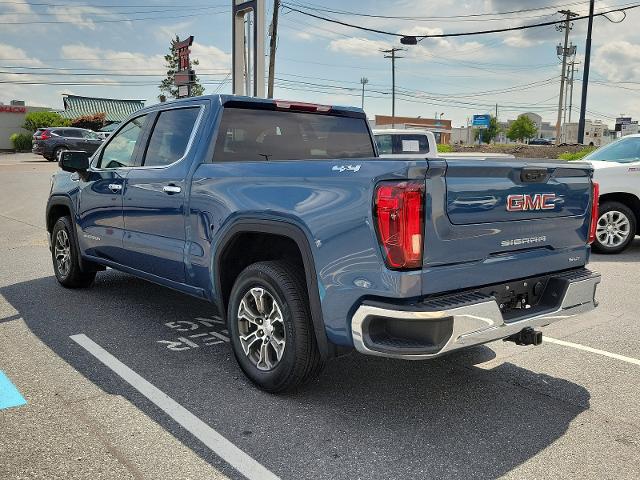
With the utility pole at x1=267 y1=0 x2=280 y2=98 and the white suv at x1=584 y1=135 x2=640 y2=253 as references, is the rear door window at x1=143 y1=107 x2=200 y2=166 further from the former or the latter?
the utility pole at x1=267 y1=0 x2=280 y2=98

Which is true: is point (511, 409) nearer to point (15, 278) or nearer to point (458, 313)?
point (458, 313)

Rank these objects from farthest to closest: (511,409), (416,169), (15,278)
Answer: (15,278), (511,409), (416,169)

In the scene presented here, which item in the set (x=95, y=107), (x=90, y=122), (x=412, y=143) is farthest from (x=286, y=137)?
(x=95, y=107)

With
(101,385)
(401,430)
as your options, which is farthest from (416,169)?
(101,385)

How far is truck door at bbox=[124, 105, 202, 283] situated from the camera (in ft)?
14.4

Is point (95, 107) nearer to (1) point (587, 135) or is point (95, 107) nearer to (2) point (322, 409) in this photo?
(2) point (322, 409)

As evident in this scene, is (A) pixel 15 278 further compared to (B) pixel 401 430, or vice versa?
(A) pixel 15 278

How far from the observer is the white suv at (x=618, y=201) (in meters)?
8.66

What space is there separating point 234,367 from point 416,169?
6.88ft

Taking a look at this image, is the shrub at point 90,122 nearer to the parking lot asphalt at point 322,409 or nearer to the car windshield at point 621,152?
the car windshield at point 621,152

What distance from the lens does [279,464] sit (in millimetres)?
2896

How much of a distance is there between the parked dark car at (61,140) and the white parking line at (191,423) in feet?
92.7

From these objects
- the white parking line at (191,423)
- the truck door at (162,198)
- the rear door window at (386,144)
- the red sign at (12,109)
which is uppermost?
the red sign at (12,109)

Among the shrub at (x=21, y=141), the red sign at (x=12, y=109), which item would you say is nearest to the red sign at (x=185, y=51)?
the shrub at (x=21, y=141)
